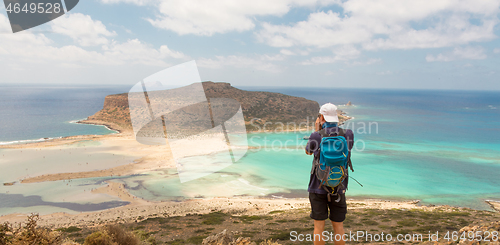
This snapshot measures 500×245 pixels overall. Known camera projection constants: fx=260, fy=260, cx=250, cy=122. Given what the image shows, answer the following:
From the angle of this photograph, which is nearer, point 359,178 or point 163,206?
point 163,206

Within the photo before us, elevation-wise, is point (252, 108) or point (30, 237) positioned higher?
point (252, 108)

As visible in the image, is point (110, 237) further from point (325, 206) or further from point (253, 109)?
point (253, 109)

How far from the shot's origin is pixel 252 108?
82312mm

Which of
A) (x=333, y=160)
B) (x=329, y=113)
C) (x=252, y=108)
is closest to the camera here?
(x=333, y=160)

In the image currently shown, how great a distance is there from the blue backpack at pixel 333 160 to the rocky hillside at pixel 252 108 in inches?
2632

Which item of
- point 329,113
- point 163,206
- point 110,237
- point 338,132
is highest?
point 329,113

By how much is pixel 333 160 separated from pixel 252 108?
3118 inches

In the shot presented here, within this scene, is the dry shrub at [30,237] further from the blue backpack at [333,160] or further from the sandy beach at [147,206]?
the sandy beach at [147,206]

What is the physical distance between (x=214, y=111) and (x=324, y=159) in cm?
7522

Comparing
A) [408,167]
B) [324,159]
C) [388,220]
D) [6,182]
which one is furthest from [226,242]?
[408,167]

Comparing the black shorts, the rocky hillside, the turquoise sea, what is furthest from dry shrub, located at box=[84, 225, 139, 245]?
the rocky hillside

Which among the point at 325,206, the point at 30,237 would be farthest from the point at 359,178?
the point at 30,237

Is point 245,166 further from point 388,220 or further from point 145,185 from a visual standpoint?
point 388,220

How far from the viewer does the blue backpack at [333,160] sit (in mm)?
3249
